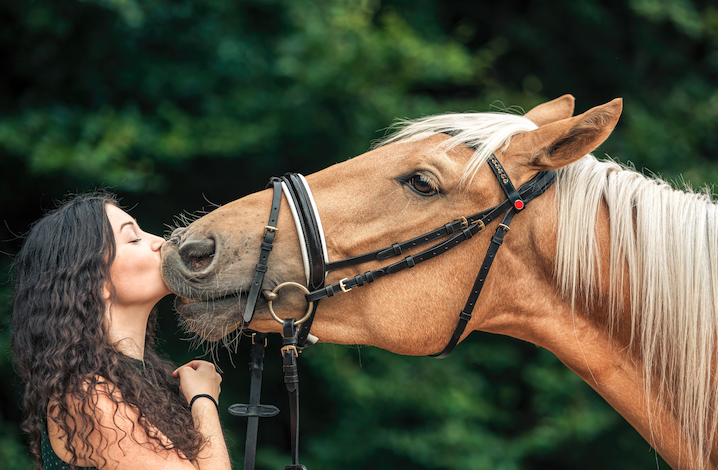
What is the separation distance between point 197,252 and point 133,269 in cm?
23

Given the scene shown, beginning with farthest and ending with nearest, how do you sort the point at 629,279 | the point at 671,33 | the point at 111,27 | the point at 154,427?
the point at 671,33 → the point at 111,27 → the point at 629,279 → the point at 154,427

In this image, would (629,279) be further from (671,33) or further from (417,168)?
(671,33)

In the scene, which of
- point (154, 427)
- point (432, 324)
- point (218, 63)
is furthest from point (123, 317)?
point (218, 63)

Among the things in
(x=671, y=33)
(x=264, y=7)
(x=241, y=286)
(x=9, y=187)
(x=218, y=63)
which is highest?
(x=671, y=33)

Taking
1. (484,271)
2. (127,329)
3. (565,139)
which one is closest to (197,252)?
(127,329)

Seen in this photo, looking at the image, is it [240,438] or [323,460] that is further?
Answer: [240,438]

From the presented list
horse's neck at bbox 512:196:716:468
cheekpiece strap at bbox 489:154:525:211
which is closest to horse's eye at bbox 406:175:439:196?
cheekpiece strap at bbox 489:154:525:211

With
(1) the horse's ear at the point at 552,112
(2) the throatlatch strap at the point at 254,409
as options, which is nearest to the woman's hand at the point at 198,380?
(2) the throatlatch strap at the point at 254,409

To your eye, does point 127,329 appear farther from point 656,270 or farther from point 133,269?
point 656,270

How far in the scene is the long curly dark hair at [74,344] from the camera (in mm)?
1693

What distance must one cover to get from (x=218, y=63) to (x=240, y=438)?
368cm

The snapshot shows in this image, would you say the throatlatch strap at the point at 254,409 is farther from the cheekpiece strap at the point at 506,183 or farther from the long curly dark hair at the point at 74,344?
the cheekpiece strap at the point at 506,183

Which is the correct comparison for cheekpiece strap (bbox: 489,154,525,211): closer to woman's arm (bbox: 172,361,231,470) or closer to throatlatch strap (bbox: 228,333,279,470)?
throatlatch strap (bbox: 228,333,279,470)

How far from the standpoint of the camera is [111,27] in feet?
15.2
